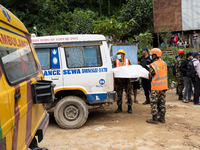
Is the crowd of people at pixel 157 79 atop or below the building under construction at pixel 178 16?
below

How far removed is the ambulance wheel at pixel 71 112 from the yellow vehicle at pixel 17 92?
1.62 m

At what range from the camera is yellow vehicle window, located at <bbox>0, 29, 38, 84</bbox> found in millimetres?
2039

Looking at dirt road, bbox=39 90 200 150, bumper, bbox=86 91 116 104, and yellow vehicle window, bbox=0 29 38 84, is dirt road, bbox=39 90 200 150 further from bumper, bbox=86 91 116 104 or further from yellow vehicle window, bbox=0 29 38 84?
yellow vehicle window, bbox=0 29 38 84

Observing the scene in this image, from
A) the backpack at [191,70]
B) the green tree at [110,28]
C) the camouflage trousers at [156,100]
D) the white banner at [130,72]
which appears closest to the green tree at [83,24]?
the green tree at [110,28]

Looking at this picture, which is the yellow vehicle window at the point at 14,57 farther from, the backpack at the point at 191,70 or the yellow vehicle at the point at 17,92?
the backpack at the point at 191,70

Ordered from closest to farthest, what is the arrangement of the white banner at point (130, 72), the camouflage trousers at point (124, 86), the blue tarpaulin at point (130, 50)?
the white banner at point (130, 72), the camouflage trousers at point (124, 86), the blue tarpaulin at point (130, 50)

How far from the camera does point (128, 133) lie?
454 centimetres

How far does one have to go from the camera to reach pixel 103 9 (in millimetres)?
22844

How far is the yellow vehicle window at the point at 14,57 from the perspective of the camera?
2039 millimetres

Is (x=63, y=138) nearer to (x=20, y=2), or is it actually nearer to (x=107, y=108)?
(x=107, y=108)

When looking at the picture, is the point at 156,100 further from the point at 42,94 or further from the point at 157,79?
the point at 42,94

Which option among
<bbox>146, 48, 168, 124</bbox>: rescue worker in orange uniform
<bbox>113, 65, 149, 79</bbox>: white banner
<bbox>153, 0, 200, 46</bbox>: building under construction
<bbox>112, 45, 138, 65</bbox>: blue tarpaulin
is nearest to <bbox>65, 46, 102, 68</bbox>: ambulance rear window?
<bbox>113, 65, 149, 79</bbox>: white banner

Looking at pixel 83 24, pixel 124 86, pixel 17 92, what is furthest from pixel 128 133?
pixel 83 24

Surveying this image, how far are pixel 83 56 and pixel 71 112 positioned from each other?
1.40 metres
